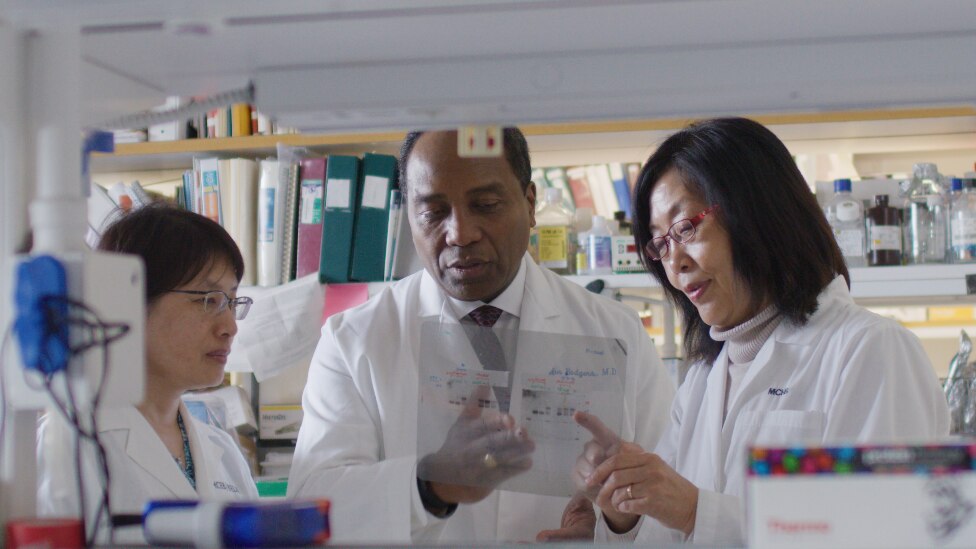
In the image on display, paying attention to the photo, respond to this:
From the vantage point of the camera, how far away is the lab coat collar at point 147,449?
1.61 metres

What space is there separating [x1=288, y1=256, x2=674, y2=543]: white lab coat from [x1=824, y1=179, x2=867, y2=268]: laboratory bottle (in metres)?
0.75

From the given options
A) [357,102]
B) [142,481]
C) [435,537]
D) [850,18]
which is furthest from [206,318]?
[850,18]

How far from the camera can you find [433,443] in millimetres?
1290

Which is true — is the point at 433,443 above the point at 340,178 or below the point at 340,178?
below

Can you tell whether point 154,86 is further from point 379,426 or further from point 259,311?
point 259,311

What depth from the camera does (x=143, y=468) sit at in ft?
5.29

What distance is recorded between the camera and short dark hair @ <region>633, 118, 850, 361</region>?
1507 mm

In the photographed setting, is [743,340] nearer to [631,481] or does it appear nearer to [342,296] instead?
[631,481]

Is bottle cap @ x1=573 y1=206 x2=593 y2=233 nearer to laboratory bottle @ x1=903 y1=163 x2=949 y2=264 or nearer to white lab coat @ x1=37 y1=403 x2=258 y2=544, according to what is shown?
laboratory bottle @ x1=903 y1=163 x2=949 y2=264

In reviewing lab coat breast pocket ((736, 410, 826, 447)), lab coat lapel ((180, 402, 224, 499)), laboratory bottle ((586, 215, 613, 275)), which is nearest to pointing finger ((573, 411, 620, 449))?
lab coat breast pocket ((736, 410, 826, 447))

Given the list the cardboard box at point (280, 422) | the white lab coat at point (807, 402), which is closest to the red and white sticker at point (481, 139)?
the white lab coat at point (807, 402)

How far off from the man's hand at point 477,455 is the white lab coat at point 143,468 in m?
0.42

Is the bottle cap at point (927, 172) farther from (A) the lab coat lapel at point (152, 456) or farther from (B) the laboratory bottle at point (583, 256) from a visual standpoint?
(A) the lab coat lapel at point (152, 456)

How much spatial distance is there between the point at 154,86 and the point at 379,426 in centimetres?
89
